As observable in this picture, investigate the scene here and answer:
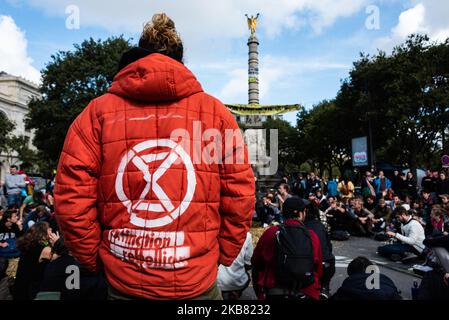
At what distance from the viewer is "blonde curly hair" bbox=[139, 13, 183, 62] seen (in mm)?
1895

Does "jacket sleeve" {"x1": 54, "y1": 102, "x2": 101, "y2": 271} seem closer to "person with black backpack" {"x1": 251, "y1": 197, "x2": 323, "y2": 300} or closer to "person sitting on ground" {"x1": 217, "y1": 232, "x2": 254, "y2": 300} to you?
"person with black backpack" {"x1": 251, "y1": 197, "x2": 323, "y2": 300}

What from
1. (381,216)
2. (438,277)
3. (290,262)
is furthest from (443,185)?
(290,262)

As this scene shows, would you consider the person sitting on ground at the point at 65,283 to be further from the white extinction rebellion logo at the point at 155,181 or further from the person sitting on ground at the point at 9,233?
the person sitting on ground at the point at 9,233

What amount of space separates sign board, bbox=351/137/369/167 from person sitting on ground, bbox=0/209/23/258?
77.8 ft

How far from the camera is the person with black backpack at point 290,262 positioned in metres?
3.38

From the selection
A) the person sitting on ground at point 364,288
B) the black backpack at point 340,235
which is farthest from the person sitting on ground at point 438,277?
the black backpack at point 340,235

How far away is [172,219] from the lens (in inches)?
67.4

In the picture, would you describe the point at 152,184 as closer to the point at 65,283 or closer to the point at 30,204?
the point at 65,283

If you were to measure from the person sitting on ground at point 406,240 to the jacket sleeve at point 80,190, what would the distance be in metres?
7.15

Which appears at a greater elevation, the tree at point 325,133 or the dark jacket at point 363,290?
the tree at point 325,133

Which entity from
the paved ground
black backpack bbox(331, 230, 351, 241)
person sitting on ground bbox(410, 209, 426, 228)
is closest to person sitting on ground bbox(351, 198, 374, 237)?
the paved ground

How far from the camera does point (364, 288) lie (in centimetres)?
360
